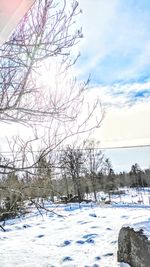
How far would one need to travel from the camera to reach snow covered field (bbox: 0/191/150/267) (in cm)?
643

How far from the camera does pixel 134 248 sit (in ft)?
19.0

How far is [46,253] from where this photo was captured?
7.28 metres

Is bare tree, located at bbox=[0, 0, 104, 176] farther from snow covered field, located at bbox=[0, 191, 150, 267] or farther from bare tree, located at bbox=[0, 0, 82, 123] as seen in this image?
snow covered field, located at bbox=[0, 191, 150, 267]

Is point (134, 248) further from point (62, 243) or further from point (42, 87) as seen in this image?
point (42, 87)

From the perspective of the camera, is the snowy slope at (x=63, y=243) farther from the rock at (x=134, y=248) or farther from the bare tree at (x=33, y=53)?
the bare tree at (x=33, y=53)

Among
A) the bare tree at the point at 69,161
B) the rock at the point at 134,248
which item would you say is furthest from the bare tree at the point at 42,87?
the rock at the point at 134,248

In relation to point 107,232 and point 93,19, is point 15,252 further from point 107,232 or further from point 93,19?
point 93,19

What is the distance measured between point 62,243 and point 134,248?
2.80 meters

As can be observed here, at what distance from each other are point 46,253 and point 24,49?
18.1 feet

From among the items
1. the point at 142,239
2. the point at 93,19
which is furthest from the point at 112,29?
the point at 142,239

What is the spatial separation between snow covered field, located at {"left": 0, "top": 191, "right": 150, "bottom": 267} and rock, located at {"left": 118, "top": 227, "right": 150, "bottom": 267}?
200mm

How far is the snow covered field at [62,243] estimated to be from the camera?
643 centimetres

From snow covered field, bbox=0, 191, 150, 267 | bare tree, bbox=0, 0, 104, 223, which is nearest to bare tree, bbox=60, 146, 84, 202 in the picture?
bare tree, bbox=0, 0, 104, 223

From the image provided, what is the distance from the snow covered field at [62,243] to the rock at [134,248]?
20 centimetres
